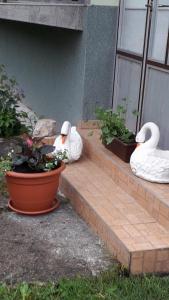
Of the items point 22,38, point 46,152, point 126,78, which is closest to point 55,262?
point 46,152

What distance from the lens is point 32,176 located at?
3834 mm

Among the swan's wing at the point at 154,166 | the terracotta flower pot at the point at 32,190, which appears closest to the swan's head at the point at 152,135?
the swan's wing at the point at 154,166

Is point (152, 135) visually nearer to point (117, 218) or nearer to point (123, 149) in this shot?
point (123, 149)

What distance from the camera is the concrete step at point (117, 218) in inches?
127

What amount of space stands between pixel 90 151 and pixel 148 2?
1633mm

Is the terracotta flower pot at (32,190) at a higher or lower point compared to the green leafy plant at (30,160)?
lower

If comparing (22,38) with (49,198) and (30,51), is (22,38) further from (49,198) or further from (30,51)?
(49,198)

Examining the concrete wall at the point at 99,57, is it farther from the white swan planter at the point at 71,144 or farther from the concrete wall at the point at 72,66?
the white swan planter at the point at 71,144

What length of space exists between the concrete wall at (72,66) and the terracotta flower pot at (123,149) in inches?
36.6

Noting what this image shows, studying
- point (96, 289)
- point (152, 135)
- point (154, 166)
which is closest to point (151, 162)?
point (154, 166)

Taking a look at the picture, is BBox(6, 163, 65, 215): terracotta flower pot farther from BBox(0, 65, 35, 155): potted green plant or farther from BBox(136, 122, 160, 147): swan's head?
BBox(0, 65, 35, 155): potted green plant

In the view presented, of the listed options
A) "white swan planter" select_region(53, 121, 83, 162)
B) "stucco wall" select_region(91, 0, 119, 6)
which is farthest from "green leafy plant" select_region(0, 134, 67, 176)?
"stucco wall" select_region(91, 0, 119, 6)

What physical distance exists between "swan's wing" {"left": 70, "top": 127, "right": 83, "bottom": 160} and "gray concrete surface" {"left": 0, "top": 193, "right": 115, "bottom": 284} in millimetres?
780

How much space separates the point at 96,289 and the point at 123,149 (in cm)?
167
